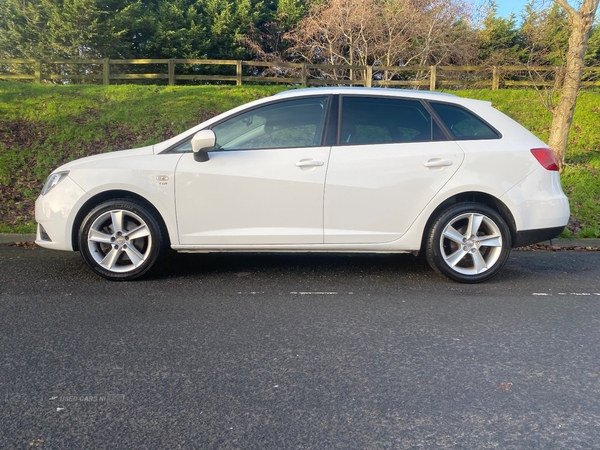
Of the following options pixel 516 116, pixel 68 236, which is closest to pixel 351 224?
pixel 68 236

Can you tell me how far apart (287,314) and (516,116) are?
11.6 metres

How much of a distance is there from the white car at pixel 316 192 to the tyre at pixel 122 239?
0.03ft

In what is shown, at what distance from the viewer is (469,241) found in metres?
5.33

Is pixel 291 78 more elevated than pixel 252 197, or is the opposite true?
pixel 291 78

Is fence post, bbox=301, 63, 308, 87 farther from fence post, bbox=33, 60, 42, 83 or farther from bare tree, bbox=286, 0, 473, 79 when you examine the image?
fence post, bbox=33, 60, 42, 83

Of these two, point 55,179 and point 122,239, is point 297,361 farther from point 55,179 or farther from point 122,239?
point 55,179

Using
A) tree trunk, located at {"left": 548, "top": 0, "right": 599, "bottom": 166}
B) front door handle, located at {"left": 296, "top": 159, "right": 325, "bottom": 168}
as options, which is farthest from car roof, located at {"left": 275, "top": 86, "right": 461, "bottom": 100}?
tree trunk, located at {"left": 548, "top": 0, "right": 599, "bottom": 166}

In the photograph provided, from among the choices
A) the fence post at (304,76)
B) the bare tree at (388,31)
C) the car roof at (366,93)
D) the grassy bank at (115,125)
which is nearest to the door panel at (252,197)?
the car roof at (366,93)

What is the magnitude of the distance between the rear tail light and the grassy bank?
3170mm

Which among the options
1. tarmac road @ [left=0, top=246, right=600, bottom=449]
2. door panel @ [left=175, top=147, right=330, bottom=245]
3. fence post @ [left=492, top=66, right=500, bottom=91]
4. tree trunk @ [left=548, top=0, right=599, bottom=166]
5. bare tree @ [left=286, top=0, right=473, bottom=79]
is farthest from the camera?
bare tree @ [left=286, top=0, right=473, bottom=79]

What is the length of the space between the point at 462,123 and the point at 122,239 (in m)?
3.38

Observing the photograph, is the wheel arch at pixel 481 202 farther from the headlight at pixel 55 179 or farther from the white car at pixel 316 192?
the headlight at pixel 55 179

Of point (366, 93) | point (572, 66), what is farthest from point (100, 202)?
point (572, 66)

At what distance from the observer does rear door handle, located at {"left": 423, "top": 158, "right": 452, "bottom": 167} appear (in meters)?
5.21
